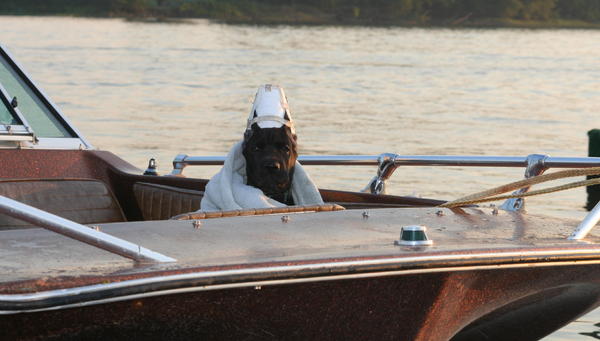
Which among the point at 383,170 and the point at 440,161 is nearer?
the point at 440,161

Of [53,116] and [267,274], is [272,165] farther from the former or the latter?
[53,116]

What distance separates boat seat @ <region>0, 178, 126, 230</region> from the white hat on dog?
Result: 1625 millimetres

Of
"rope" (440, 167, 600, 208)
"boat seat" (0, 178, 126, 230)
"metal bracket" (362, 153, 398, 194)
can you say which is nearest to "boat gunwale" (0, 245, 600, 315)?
"rope" (440, 167, 600, 208)

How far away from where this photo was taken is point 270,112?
16.8 ft

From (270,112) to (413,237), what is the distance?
1.10 meters

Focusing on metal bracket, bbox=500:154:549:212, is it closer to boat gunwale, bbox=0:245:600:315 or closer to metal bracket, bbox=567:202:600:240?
metal bracket, bbox=567:202:600:240

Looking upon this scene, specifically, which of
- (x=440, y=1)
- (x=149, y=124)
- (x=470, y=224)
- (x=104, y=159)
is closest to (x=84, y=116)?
(x=149, y=124)

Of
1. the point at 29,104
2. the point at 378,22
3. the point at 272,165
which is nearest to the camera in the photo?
the point at 272,165

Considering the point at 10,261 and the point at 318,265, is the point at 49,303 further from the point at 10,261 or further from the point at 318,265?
the point at 318,265

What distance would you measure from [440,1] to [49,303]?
87.5m

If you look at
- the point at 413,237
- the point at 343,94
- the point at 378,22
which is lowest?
the point at 413,237

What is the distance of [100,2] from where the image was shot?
8506cm

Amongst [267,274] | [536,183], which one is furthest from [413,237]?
[536,183]

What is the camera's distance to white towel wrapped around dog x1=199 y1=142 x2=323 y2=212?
508cm
